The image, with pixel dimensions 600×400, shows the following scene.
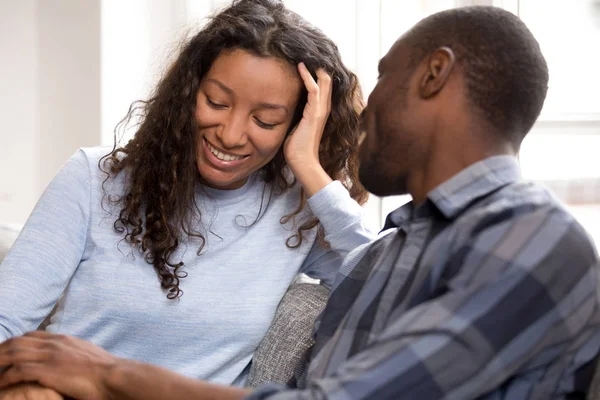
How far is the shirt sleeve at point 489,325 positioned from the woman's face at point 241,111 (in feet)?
2.38

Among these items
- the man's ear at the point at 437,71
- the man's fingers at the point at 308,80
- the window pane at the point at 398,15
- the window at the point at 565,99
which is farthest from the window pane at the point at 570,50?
the man's ear at the point at 437,71

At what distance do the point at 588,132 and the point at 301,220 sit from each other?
96cm

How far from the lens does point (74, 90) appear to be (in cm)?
311

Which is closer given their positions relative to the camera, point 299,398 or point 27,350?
point 299,398

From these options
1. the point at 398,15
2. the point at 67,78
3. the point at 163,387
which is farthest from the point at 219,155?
the point at 67,78

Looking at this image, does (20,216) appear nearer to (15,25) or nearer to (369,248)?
(15,25)

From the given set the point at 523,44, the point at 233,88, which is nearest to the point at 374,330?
the point at 523,44

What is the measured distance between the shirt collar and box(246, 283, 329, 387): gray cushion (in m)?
0.59

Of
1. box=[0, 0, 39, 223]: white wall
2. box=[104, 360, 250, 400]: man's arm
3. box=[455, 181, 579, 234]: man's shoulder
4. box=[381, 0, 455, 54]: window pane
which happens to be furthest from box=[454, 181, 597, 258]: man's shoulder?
box=[0, 0, 39, 223]: white wall

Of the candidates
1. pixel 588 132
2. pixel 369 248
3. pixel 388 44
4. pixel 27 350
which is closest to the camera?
pixel 27 350

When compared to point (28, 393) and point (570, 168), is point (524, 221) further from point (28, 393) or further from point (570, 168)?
point (570, 168)

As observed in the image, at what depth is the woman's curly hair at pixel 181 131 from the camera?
158cm

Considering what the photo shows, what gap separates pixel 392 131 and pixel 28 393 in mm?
633

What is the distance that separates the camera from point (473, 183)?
1.00 metres
